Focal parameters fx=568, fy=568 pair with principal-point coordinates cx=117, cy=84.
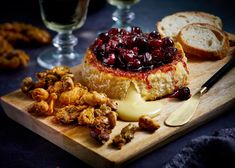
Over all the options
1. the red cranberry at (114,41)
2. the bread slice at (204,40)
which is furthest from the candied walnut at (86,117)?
the bread slice at (204,40)

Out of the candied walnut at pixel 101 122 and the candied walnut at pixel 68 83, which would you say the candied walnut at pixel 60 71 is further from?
the candied walnut at pixel 101 122

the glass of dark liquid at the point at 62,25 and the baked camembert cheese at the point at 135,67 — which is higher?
the baked camembert cheese at the point at 135,67

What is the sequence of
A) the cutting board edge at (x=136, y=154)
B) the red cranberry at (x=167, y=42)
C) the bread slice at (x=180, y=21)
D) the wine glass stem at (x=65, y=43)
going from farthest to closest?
1. the wine glass stem at (x=65, y=43)
2. the bread slice at (x=180, y=21)
3. the red cranberry at (x=167, y=42)
4. the cutting board edge at (x=136, y=154)

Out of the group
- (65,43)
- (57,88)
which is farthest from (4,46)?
(57,88)

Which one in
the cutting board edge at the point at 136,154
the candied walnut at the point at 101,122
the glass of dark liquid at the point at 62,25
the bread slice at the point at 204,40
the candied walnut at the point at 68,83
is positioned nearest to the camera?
the cutting board edge at the point at 136,154

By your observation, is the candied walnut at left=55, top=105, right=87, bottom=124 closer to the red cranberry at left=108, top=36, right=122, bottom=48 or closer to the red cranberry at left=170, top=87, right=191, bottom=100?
the red cranberry at left=108, top=36, right=122, bottom=48

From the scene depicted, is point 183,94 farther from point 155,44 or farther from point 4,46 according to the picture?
point 4,46
